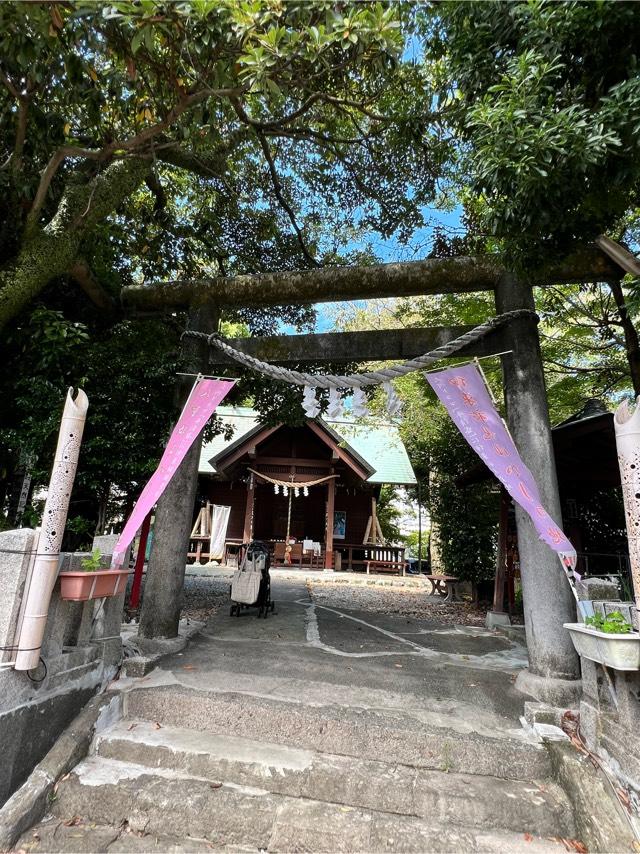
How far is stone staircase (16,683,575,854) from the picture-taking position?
2723 mm

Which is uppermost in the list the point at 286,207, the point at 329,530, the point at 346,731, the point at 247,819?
the point at 286,207

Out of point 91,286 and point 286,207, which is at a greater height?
point 286,207

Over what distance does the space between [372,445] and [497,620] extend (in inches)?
532

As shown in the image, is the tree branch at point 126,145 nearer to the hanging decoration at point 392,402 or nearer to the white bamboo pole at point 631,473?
the hanging decoration at point 392,402

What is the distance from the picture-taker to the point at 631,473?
118 inches

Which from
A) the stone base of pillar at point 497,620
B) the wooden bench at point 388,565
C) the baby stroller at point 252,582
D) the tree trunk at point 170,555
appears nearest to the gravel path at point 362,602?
the stone base of pillar at point 497,620

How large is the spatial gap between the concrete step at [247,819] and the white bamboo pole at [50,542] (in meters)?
1.00

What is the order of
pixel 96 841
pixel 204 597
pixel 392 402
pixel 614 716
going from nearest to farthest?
pixel 96 841, pixel 614 716, pixel 392 402, pixel 204 597

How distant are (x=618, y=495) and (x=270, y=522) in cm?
1344

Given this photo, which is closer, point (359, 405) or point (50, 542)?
point (50, 542)

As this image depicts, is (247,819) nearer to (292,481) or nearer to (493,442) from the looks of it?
(493,442)

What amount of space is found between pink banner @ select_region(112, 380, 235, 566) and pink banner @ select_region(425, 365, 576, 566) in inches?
99.6

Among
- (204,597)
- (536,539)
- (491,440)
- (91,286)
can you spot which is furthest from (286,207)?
(204,597)

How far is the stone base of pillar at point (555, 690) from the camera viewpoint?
151 inches
